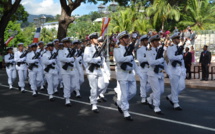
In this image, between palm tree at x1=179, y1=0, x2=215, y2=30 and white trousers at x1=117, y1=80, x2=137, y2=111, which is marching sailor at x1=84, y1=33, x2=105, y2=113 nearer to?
white trousers at x1=117, y1=80, x2=137, y2=111

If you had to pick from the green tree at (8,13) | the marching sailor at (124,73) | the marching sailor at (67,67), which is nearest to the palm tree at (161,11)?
the green tree at (8,13)

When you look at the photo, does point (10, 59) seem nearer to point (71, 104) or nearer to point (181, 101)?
point (71, 104)

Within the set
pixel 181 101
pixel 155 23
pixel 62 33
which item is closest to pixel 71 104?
pixel 181 101

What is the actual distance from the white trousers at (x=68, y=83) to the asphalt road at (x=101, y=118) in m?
0.46

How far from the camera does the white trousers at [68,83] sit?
1020cm

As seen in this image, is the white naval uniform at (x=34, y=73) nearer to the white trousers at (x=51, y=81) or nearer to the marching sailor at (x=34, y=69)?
the marching sailor at (x=34, y=69)

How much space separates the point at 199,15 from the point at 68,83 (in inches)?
1370


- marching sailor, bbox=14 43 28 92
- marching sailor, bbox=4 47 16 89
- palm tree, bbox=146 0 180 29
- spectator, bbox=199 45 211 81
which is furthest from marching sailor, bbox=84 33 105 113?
palm tree, bbox=146 0 180 29

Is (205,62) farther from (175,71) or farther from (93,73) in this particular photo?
(93,73)

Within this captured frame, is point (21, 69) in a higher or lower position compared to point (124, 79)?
lower

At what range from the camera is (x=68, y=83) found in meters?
10.2

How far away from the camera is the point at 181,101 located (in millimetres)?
10805

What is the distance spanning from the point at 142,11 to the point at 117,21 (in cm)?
349

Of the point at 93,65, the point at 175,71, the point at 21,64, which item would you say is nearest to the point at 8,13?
the point at 21,64
